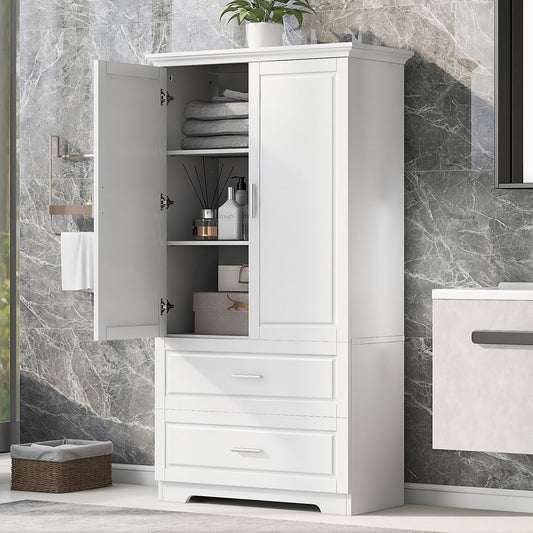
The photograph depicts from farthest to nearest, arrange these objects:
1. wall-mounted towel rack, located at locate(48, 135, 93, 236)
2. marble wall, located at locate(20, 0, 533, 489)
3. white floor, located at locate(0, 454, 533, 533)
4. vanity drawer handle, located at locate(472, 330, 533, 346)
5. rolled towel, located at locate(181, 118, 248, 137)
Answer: wall-mounted towel rack, located at locate(48, 135, 93, 236)
rolled towel, located at locate(181, 118, 248, 137)
marble wall, located at locate(20, 0, 533, 489)
white floor, located at locate(0, 454, 533, 533)
vanity drawer handle, located at locate(472, 330, 533, 346)

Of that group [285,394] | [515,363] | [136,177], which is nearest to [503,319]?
[515,363]

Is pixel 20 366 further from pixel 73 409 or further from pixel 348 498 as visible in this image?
pixel 348 498

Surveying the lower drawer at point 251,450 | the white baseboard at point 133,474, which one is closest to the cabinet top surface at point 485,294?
the lower drawer at point 251,450

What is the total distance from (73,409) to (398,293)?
1644 millimetres

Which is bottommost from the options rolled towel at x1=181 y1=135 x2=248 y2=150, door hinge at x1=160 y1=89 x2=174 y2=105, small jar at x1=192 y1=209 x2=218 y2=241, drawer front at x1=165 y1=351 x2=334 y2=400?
drawer front at x1=165 y1=351 x2=334 y2=400

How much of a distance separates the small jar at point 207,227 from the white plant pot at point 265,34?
69 centimetres

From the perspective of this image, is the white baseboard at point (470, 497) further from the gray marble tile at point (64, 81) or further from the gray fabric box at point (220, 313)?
the gray marble tile at point (64, 81)

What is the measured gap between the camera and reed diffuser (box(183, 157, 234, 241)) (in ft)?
15.1

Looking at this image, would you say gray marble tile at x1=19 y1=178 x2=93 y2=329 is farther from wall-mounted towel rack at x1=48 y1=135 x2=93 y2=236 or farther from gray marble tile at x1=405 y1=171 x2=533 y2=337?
gray marble tile at x1=405 y1=171 x2=533 y2=337

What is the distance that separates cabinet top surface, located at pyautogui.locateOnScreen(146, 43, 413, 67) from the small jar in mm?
603

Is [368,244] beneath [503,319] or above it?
above

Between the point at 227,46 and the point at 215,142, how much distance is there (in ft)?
1.72

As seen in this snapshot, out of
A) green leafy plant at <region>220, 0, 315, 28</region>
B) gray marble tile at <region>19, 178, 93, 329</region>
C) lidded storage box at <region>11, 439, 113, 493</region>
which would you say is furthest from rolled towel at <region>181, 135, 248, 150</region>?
lidded storage box at <region>11, 439, 113, 493</region>

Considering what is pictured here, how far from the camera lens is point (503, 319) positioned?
155 inches
